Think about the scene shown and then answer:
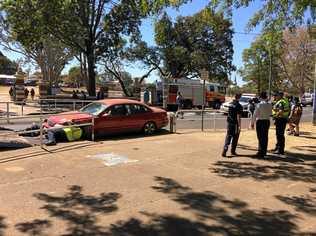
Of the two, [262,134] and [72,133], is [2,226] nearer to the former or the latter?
[262,134]

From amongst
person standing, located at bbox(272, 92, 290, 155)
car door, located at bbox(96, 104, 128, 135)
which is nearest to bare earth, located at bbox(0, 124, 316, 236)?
person standing, located at bbox(272, 92, 290, 155)

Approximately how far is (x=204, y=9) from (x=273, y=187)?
228 inches

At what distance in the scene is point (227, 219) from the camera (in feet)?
21.8

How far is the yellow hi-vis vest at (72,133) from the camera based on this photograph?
1430 centimetres

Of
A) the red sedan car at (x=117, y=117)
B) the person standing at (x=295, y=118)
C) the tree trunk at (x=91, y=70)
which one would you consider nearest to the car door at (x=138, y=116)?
the red sedan car at (x=117, y=117)

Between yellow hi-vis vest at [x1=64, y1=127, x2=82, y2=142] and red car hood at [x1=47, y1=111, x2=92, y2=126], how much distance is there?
1.75ft

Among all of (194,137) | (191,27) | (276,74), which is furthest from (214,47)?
(194,137)

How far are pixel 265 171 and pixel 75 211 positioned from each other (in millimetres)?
4583

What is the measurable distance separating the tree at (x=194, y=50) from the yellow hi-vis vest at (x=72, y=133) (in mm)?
41793

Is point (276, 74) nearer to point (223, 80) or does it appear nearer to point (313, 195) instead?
point (223, 80)

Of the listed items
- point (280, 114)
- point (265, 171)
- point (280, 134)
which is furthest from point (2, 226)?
point (280, 114)

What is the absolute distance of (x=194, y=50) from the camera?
57094 mm

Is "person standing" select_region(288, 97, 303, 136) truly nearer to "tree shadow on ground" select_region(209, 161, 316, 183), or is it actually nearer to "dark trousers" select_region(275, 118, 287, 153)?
"dark trousers" select_region(275, 118, 287, 153)

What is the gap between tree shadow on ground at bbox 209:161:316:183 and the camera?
30.9 feet
